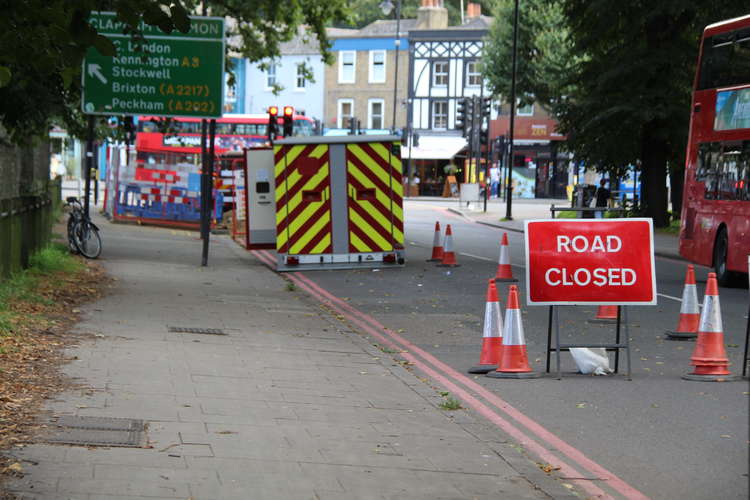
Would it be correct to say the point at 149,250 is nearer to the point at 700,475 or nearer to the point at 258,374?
the point at 258,374

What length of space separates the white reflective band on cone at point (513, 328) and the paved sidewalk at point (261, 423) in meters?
0.84

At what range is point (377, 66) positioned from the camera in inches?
3140

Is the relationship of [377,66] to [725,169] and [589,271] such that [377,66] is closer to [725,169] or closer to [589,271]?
[725,169]

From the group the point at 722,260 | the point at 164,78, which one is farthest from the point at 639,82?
the point at 164,78

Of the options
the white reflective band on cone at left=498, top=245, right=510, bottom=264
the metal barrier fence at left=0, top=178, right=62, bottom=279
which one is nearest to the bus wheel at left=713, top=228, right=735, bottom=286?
the white reflective band on cone at left=498, top=245, right=510, bottom=264

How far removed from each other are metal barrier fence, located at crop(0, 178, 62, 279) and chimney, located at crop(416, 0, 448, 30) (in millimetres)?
60399

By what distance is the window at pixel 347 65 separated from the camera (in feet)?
263

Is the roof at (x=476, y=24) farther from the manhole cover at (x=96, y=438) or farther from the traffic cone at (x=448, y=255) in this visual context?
the manhole cover at (x=96, y=438)

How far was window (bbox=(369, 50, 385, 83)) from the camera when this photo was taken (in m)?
79.5

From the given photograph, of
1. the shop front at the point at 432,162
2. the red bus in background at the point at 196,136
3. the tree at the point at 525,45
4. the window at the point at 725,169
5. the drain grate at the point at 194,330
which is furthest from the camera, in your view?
the shop front at the point at 432,162

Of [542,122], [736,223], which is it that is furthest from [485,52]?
[736,223]

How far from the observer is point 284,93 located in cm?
8012

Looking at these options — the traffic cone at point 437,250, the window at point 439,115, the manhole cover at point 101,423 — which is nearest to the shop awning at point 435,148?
the window at point 439,115

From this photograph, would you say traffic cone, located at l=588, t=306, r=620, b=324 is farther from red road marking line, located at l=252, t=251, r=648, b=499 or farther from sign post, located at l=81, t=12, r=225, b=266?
sign post, located at l=81, t=12, r=225, b=266
